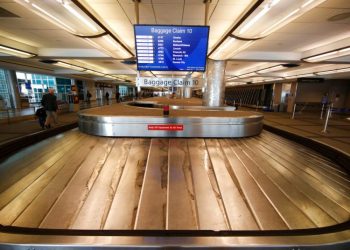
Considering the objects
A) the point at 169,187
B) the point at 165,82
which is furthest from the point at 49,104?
the point at 169,187

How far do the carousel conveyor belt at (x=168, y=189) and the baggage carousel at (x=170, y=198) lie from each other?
12 millimetres

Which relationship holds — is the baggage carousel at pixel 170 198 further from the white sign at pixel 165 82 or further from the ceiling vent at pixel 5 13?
the ceiling vent at pixel 5 13

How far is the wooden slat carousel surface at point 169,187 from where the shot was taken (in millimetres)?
1823

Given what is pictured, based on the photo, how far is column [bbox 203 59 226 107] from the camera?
6.43 meters

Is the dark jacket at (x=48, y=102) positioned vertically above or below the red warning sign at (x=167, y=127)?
above

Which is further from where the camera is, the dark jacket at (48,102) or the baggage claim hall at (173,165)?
the dark jacket at (48,102)

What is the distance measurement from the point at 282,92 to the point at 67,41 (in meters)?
18.3

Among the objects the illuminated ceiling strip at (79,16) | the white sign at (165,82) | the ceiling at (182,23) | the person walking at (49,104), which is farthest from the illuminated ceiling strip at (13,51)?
the white sign at (165,82)

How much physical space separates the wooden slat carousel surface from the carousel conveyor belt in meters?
0.01

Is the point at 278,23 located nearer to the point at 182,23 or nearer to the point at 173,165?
the point at 182,23

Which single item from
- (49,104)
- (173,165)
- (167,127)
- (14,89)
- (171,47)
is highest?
(171,47)

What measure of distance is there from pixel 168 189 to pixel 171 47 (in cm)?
300

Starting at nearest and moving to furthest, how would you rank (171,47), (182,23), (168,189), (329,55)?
(168,189) < (171,47) < (182,23) < (329,55)

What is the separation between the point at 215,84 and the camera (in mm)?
6582
